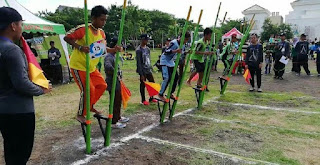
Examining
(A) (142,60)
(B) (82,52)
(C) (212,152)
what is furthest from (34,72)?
(A) (142,60)

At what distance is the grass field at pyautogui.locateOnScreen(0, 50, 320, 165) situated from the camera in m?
4.05

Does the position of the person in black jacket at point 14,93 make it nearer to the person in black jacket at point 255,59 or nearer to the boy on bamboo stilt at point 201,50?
the boy on bamboo stilt at point 201,50

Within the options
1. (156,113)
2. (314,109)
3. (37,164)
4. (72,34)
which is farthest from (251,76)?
(37,164)

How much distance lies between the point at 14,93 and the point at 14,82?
0.14 meters

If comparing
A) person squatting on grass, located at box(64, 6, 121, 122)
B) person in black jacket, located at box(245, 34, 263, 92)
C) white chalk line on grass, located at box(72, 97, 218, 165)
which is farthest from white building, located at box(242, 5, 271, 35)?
person squatting on grass, located at box(64, 6, 121, 122)

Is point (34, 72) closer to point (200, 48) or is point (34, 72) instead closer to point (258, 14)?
point (200, 48)

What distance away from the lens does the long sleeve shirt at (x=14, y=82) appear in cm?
254

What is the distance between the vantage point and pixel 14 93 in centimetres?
264

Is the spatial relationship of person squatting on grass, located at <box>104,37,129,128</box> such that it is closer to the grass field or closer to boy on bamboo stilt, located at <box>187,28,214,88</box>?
the grass field

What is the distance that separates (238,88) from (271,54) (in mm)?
5527

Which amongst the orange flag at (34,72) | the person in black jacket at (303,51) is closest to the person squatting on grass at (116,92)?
the orange flag at (34,72)

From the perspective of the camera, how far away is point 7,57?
8.30 ft

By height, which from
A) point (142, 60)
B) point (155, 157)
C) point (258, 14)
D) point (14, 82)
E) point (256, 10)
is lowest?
point (155, 157)

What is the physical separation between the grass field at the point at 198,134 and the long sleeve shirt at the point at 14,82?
1463 mm
